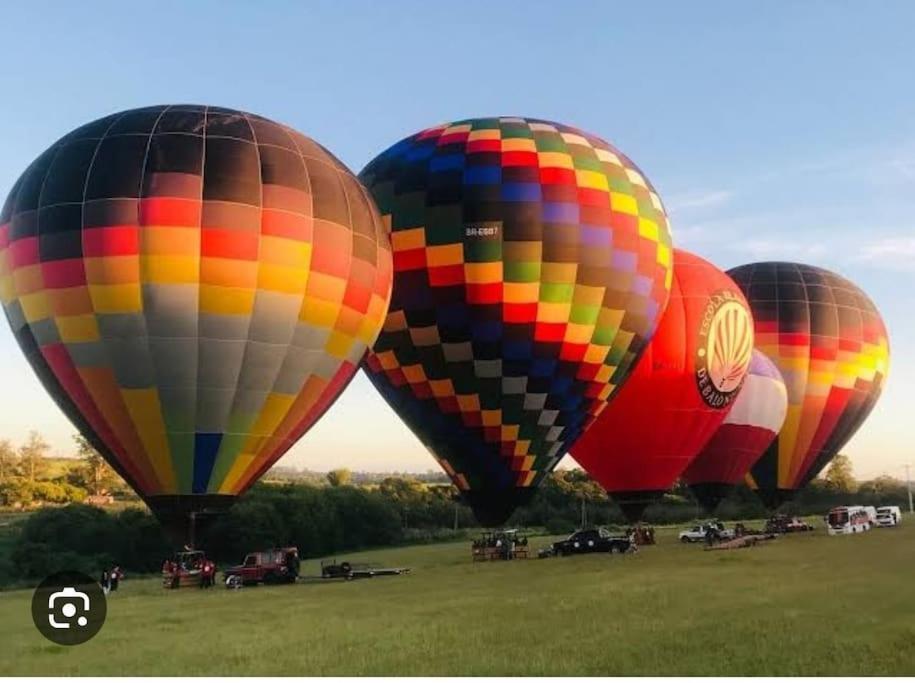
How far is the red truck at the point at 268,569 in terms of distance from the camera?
21219mm

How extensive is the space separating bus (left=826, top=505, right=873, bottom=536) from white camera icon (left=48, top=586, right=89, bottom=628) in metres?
23.9

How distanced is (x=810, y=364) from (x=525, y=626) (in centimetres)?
2291

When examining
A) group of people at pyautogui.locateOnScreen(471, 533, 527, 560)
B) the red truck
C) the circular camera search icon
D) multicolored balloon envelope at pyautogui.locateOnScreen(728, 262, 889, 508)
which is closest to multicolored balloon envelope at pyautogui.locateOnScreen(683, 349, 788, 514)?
multicolored balloon envelope at pyautogui.locateOnScreen(728, 262, 889, 508)

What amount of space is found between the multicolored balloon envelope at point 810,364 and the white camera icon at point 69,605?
23.7 m

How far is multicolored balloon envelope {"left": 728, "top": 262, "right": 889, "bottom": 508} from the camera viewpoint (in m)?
32.2

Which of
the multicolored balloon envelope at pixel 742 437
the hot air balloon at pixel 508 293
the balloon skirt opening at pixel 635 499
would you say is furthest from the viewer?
the multicolored balloon envelope at pixel 742 437

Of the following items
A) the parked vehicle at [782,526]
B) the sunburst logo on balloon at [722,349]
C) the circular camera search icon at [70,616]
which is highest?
the sunburst logo on balloon at [722,349]

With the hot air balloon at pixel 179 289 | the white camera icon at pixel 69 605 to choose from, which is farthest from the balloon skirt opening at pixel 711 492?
the white camera icon at pixel 69 605

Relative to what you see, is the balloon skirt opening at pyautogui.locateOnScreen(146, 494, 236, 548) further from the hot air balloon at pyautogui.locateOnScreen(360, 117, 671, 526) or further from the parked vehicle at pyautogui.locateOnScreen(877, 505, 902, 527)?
the parked vehicle at pyautogui.locateOnScreen(877, 505, 902, 527)

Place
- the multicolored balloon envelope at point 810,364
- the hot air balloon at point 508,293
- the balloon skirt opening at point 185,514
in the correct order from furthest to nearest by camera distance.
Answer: the multicolored balloon envelope at point 810,364 < the hot air balloon at point 508,293 < the balloon skirt opening at point 185,514

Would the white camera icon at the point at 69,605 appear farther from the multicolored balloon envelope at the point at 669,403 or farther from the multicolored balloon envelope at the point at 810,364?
the multicolored balloon envelope at the point at 810,364

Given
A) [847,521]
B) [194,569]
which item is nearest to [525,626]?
[194,569]

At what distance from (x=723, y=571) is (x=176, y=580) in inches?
414

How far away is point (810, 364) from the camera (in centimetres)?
3222
